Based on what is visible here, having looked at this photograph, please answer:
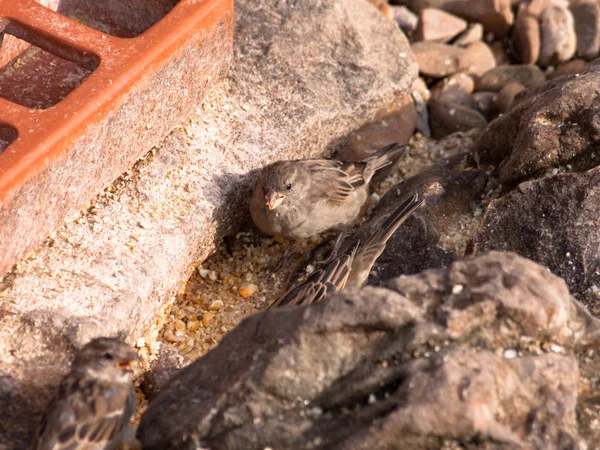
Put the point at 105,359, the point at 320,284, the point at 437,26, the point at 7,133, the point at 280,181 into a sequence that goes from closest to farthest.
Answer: the point at 105,359 < the point at 7,133 < the point at 320,284 < the point at 280,181 < the point at 437,26

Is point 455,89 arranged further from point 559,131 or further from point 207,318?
point 207,318

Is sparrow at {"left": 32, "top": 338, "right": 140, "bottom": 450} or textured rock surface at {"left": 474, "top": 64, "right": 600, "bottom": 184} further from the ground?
sparrow at {"left": 32, "top": 338, "right": 140, "bottom": 450}

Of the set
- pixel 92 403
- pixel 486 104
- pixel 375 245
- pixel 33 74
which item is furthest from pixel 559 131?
pixel 33 74

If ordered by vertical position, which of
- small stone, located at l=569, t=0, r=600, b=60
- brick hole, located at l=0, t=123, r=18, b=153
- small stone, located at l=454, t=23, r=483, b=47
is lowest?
small stone, located at l=569, t=0, r=600, b=60

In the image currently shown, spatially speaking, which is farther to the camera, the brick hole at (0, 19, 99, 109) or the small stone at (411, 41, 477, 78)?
the small stone at (411, 41, 477, 78)

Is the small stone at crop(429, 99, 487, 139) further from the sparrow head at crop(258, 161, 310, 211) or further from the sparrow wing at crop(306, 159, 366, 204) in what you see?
the sparrow head at crop(258, 161, 310, 211)

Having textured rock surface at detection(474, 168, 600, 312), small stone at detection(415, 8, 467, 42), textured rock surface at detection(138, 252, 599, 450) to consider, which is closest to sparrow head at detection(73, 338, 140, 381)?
textured rock surface at detection(138, 252, 599, 450)
